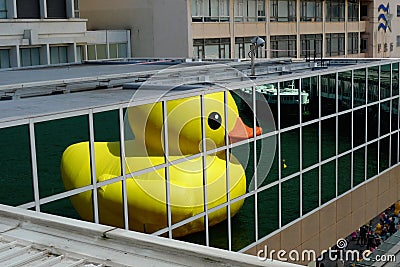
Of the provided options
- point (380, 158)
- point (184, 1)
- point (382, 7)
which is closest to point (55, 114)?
point (380, 158)

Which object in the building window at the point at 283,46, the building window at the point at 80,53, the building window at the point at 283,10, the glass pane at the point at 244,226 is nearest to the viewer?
the glass pane at the point at 244,226

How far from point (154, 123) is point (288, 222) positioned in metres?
6.22

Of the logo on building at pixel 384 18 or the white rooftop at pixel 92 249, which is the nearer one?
the white rooftop at pixel 92 249

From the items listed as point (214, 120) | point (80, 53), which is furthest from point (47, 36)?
point (214, 120)

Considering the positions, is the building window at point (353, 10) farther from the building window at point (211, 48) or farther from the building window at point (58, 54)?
the building window at point (58, 54)

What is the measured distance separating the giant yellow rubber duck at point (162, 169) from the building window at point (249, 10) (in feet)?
95.3

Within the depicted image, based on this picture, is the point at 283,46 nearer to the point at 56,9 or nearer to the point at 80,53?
the point at 80,53

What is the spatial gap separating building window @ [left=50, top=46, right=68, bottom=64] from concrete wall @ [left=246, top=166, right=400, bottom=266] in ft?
65.3

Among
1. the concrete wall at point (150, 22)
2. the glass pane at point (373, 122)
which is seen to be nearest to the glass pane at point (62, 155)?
the glass pane at point (373, 122)

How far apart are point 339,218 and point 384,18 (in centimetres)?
4578

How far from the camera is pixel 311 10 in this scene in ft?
175

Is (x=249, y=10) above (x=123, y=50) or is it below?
above

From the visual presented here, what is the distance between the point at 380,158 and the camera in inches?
966

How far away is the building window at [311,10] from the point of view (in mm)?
52119
